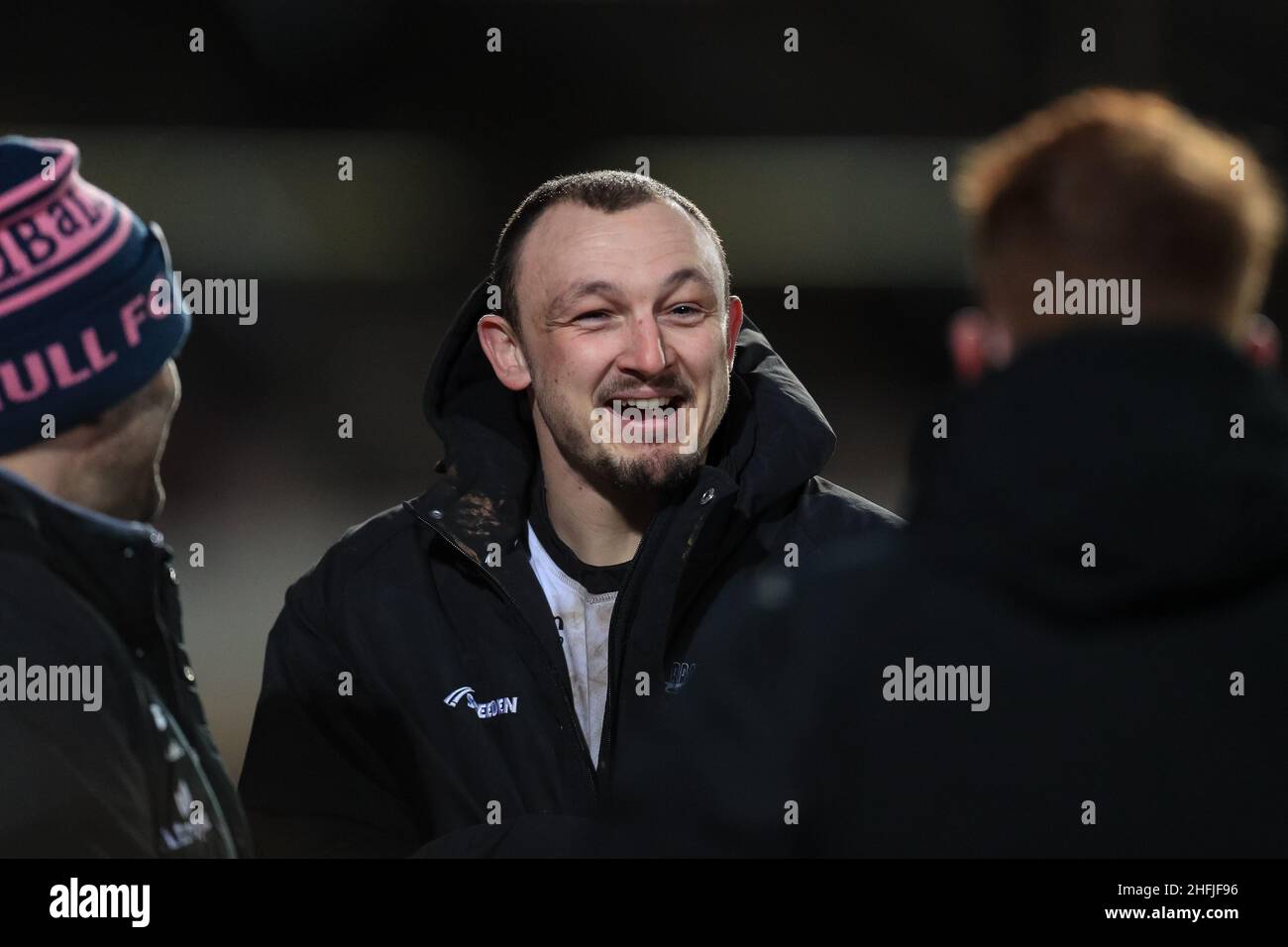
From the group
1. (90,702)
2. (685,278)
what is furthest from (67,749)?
(685,278)

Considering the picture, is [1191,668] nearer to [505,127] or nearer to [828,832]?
[828,832]

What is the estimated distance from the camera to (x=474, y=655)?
2277 mm

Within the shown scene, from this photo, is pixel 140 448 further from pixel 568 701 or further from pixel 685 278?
pixel 685 278

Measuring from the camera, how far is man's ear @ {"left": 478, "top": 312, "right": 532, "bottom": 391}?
2465 mm

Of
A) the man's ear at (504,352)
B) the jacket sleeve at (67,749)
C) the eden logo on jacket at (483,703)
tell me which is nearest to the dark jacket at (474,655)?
the eden logo on jacket at (483,703)

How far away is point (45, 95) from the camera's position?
3416 millimetres

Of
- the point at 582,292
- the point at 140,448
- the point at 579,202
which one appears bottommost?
the point at 140,448

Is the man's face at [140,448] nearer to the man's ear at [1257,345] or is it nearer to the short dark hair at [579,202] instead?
the short dark hair at [579,202]

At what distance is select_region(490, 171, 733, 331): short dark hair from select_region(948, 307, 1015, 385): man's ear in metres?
0.97

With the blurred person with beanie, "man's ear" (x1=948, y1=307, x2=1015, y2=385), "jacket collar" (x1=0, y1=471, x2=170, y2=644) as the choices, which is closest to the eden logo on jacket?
the blurred person with beanie

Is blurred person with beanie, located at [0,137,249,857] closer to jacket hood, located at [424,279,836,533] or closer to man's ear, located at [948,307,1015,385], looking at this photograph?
jacket hood, located at [424,279,836,533]
